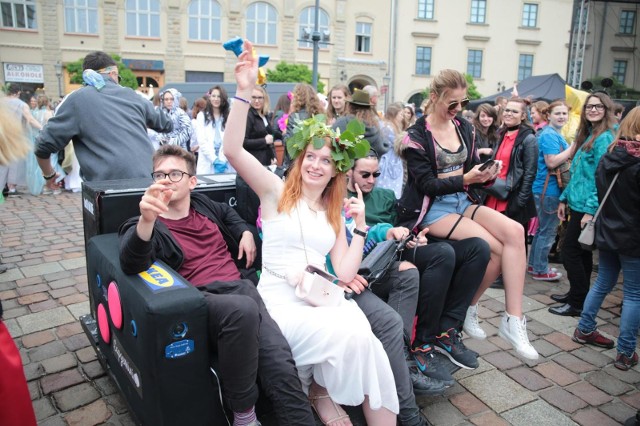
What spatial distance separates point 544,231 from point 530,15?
35.6 meters

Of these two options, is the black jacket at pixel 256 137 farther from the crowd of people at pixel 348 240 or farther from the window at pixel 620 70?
the window at pixel 620 70

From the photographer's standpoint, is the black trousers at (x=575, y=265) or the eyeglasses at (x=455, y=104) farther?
the black trousers at (x=575, y=265)

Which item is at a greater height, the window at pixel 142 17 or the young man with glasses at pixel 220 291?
the window at pixel 142 17

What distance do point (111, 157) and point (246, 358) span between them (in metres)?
2.27

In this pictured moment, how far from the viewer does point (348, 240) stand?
3092 mm

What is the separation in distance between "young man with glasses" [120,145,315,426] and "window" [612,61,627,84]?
123 feet

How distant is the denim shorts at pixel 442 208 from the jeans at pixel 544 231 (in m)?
2.62

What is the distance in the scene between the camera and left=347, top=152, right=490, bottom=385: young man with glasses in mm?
2963

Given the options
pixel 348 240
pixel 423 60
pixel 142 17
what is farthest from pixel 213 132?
pixel 423 60

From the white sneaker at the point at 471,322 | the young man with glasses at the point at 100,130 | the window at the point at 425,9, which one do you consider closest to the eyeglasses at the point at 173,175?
the young man with glasses at the point at 100,130

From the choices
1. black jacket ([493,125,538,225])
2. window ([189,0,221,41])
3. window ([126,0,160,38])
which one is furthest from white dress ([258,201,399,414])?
window ([126,0,160,38])

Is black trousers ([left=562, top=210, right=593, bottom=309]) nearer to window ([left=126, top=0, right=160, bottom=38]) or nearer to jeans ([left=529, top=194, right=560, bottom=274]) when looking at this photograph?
jeans ([left=529, top=194, right=560, bottom=274])

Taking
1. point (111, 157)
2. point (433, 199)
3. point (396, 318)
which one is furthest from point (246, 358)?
point (111, 157)

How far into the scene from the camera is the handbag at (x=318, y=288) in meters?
2.47
